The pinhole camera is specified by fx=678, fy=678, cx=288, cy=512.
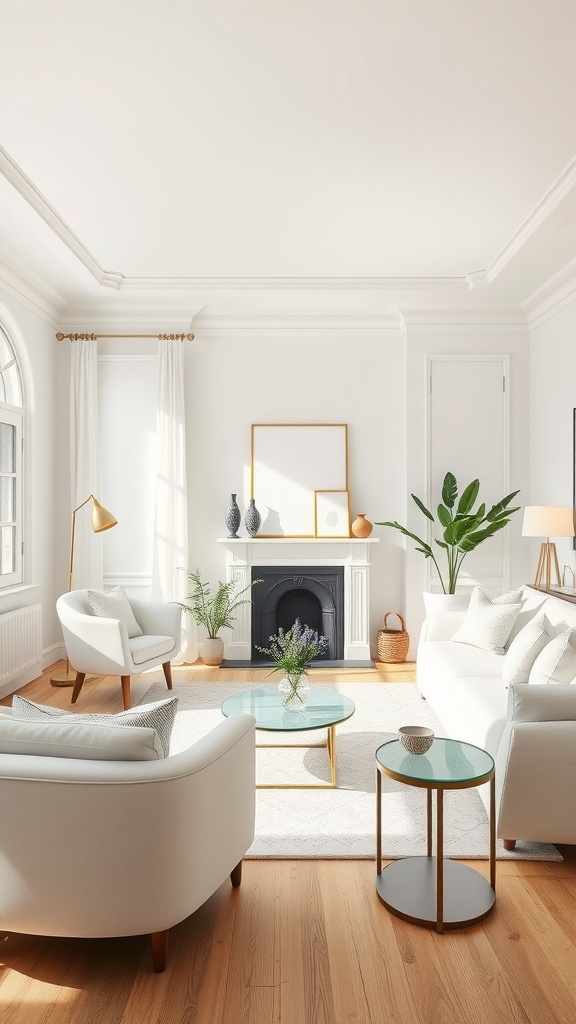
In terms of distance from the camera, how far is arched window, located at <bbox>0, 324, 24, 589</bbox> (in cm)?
511

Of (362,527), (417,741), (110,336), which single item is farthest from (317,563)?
(417,741)

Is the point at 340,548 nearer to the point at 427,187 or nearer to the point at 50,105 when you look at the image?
the point at 427,187

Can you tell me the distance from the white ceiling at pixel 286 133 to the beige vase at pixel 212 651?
10.0 feet

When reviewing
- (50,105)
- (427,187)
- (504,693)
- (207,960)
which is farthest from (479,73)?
(207,960)

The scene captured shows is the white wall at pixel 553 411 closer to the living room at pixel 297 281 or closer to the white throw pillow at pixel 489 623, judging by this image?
the living room at pixel 297 281

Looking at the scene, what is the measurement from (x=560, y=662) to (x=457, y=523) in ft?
8.42

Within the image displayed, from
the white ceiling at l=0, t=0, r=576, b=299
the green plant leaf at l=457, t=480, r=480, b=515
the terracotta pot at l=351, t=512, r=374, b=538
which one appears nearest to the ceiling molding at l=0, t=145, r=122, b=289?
the white ceiling at l=0, t=0, r=576, b=299

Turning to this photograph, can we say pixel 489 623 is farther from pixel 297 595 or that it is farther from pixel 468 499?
pixel 297 595

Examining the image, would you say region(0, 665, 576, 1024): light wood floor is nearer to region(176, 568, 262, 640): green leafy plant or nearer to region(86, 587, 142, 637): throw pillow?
region(86, 587, 142, 637): throw pillow

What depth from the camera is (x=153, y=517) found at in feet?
19.7

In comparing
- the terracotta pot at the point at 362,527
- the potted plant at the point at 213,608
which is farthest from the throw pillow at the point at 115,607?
the terracotta pot at the point at 362,527

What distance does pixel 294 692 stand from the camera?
3545mm

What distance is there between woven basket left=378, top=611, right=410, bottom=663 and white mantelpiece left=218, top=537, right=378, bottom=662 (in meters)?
0.14

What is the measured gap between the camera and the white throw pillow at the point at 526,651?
3297mm
